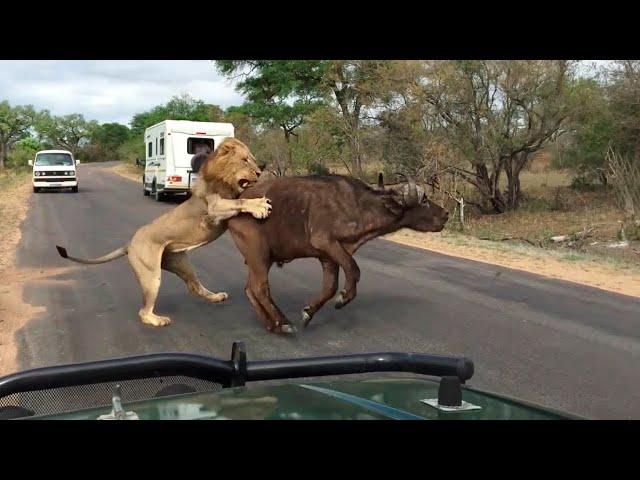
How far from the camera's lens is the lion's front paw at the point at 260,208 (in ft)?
26.0

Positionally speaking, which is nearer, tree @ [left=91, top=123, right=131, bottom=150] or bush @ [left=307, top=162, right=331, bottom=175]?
bush @ [left=307, top=162, right=331, bottom=175]

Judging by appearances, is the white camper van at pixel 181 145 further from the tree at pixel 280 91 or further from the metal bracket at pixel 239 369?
the metal bracket at pixel 239 369

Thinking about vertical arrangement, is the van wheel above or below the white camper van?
below

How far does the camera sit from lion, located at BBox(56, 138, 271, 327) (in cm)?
802

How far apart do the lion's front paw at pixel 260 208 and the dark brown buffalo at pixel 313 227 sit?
4.7 inches

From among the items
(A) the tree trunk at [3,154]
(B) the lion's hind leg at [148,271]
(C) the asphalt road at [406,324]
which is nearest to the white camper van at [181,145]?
(C) the asphalt road at [406,324]

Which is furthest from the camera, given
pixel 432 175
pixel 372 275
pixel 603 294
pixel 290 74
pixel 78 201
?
pixel 290 74

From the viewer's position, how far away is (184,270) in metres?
9.25

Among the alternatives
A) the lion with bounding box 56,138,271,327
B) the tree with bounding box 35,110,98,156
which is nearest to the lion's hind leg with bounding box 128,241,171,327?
the lion with bounding box 56,138,271,327

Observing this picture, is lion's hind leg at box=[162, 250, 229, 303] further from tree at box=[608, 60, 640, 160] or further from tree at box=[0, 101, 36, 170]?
tree at box=[0, 101, 36, 170]

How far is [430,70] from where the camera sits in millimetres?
25500

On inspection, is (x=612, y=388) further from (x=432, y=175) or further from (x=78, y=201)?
(x=78, y=201)
